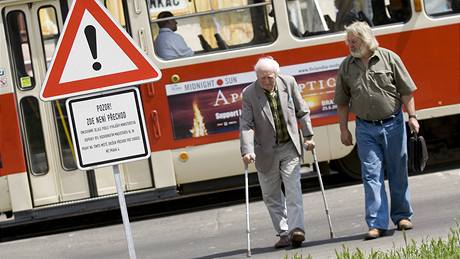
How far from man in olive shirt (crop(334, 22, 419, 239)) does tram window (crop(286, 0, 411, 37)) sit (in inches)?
132

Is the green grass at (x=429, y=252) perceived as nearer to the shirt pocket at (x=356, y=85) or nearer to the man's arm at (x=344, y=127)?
the man's arm at (x=344, y=127)

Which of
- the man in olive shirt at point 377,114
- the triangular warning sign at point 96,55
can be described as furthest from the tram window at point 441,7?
the triangular warning sign at point 96,55

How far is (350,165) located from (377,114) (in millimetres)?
4017

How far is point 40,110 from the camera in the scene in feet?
42.7

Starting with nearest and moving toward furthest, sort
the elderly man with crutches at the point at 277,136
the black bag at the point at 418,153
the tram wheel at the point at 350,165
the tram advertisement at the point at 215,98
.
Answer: the black bag at the point at 418,153, the elderly man with crutches at the point at 277,136, the tram advertisement at the point at 215,98, the tram wheel at the point at 350,165

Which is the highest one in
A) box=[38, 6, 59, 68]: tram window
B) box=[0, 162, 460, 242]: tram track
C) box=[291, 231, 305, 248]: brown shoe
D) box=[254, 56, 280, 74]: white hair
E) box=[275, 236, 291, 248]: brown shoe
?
box=[38, 6, 59, 68]: tram window

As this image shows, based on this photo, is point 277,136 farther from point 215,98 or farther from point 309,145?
point 215,98

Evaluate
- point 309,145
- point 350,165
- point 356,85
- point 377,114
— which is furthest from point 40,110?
point 377,114

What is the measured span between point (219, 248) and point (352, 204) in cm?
213

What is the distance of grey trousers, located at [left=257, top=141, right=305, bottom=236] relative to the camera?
9.72m

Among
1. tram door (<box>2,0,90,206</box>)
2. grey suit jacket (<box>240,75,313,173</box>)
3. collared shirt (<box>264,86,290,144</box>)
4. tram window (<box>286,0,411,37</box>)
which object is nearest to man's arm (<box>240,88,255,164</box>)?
grey suit jacket (<box>240,75,313,173</box>)

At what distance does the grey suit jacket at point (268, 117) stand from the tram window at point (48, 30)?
3.83m

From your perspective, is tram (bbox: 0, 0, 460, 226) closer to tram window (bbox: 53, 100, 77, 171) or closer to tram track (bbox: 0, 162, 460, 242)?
tram window (bbox: 53, 100, 77, 171)

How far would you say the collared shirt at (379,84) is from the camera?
9594 millimetres
